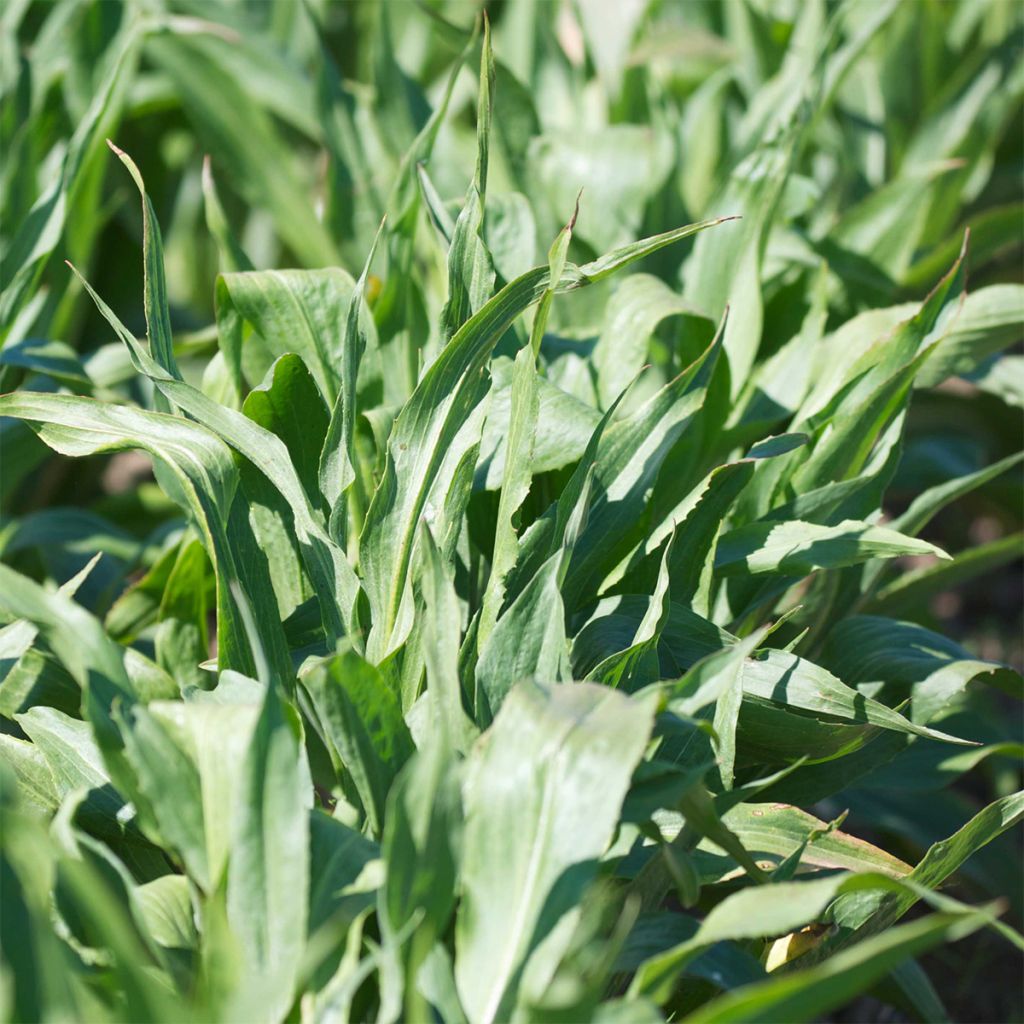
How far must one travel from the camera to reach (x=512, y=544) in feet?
3.45

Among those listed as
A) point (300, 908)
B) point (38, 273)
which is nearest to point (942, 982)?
point (300, 908)

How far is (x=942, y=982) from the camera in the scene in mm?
1758

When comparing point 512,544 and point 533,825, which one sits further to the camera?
point 512,544

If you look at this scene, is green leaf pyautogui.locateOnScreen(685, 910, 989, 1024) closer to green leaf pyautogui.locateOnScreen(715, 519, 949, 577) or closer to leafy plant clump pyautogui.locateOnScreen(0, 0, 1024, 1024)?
leafy plant clump pyautogui.locateOnScreen(0, 0, 1024, 1024)

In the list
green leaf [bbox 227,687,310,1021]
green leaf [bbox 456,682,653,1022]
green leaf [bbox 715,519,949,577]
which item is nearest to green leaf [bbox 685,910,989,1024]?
green leaf [bbox 456,682,653,1022]

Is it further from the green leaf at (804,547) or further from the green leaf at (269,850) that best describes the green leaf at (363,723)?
the green leaf at (804,547)

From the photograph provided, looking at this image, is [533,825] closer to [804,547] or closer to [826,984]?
[826,984]

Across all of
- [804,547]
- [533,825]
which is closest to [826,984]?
[533,825]

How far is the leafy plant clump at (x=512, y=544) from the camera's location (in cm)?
81

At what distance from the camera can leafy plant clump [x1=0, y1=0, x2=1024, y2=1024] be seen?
2.67ft

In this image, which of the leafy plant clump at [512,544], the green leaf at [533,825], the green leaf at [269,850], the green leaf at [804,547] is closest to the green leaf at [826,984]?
the leafy plant clump at [512,544]

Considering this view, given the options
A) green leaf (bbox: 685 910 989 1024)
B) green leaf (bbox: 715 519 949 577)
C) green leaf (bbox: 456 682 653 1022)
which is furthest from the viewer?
green leaf (bbox: 715 519 949 577)

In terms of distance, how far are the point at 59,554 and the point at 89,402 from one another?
0.69 m

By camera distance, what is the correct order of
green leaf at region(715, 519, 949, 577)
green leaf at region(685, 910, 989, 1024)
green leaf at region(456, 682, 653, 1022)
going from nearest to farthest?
green leaf at region(685, 910, 989, 1024), green leaf at region(456, 682, 653, 1022), green leaf at region(715, 519, 949, 577)
